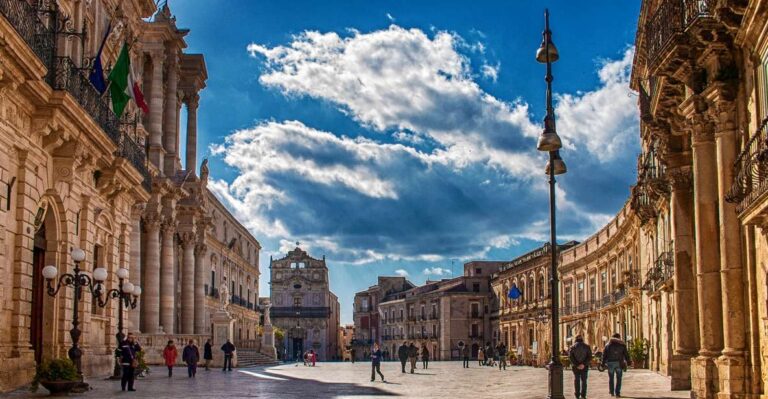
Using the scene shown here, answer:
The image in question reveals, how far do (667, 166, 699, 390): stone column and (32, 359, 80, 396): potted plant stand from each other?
13.0m

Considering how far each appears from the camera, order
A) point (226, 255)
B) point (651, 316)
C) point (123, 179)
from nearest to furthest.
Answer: point (123, 179), point (651, 316), point (226, 255)

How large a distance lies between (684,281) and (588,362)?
138 inches

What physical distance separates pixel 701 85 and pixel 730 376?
16.2 feet

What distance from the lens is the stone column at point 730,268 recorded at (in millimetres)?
15148

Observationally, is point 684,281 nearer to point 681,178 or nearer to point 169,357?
point 681,178

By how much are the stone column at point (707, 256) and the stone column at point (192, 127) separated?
37.2 meters

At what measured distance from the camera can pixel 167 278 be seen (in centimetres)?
4409

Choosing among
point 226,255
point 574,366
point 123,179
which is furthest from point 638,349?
point 226,255

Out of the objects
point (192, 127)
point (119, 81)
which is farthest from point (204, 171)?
point (119, 81)


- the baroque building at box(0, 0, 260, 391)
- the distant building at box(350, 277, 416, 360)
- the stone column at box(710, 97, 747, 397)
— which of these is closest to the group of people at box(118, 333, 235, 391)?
the baroque building at box(0, 0, 260, 391)

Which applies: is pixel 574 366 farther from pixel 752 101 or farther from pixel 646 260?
pixel 646 260

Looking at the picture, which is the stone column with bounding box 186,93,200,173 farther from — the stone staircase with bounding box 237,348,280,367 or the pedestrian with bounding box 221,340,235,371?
the pedestrian with bounding box 221,340,235,371

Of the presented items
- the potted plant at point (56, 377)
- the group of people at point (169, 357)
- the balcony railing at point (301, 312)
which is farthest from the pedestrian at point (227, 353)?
the balcony railing at point (301, 312)

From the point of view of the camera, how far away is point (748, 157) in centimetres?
1333
